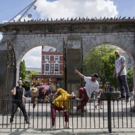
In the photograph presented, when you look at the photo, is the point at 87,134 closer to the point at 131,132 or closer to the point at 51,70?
the point at 131,132

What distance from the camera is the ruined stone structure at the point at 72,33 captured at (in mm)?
11992

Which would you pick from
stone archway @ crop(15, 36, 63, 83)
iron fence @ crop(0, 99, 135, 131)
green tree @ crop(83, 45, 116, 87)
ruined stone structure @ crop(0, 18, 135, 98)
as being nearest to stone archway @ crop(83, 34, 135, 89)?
ruined stone structure @ crop(0, 18, 135, 98)

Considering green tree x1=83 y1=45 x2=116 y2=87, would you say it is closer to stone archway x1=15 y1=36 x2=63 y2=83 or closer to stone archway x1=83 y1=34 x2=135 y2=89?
stone archway x1=83 y1=34 x2=135 y2=89

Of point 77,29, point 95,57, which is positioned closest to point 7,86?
point 77,29

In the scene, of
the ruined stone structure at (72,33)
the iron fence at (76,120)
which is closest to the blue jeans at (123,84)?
the iron fence at (76,120)

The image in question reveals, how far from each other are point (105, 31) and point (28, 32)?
4.96 metres

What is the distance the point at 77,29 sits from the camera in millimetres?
12289

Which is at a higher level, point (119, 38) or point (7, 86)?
point (119, 38)

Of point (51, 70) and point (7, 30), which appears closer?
point (7, 30)

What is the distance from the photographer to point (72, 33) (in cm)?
1227

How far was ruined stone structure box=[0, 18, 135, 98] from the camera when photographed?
39.3ft

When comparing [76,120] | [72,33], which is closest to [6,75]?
[76,120]

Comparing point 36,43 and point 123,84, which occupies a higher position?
point 36,43

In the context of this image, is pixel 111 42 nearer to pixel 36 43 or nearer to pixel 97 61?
pixel 36 43
